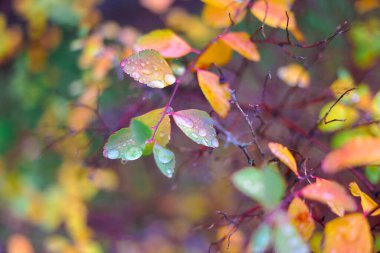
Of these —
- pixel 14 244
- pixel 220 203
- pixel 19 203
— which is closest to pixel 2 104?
pixel 19 203

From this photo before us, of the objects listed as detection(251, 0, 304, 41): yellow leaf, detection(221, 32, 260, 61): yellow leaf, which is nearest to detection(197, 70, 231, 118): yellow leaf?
detection(221, 32, 260, 61): yellow leaf

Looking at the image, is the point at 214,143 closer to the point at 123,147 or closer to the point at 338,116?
the point at 123,147

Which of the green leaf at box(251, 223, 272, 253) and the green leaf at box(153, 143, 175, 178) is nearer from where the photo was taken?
the green leaf at box(251, 223, 272, 253)

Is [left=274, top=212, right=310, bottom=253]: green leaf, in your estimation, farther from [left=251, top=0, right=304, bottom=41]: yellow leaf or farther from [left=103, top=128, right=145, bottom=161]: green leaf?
[left=251, top=0, right=304, bottom=41]: yellow leaf

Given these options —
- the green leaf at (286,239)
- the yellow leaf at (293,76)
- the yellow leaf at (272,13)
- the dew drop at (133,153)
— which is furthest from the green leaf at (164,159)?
the yellow leaf at (293,76)

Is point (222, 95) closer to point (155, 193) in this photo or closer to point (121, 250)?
point (121, 250)

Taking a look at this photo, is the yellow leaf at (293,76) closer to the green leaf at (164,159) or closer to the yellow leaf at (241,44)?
the yellow leaf at (241,44)
